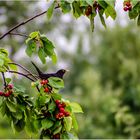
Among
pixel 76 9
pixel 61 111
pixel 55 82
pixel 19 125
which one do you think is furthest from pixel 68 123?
pixel 76 9

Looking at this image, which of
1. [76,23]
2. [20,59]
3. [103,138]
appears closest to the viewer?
[103,138]

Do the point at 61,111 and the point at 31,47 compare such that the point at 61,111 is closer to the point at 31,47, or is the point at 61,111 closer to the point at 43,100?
the point at 43,100

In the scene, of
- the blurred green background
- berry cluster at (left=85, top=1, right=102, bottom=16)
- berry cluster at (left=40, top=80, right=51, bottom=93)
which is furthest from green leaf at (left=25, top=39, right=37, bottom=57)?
the blurred green background

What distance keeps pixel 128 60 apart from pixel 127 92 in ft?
2.24

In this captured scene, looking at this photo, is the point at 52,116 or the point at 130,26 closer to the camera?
the point at 52,116

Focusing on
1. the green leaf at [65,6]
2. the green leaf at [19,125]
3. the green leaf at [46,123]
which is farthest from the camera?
the green leaf at [19,125]

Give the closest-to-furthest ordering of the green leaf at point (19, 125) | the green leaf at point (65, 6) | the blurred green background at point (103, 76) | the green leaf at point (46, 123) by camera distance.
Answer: the green leaf at point (65, 6)
the green leaf at point (46, 123)
the green leaf at point (19, 125)
the blurred green background at point (103, 76)

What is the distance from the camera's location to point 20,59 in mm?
13258

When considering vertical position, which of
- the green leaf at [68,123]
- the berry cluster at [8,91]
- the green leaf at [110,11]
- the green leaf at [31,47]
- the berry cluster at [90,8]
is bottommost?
the green leaf at [68,123]

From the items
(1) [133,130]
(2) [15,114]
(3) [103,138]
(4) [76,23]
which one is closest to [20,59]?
(4) [76,23]

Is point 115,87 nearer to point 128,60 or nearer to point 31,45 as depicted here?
point 128,60

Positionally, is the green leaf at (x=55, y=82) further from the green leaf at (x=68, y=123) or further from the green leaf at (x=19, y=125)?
the green leaf at (x=19, y=125)

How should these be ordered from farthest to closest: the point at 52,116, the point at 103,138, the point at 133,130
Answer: the point at 103,138 → the point at 133,130 → the point at 52,116

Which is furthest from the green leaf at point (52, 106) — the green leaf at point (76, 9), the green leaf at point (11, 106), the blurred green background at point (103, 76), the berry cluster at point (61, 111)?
the blurred green background at point (103, 76)
